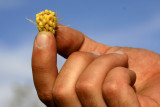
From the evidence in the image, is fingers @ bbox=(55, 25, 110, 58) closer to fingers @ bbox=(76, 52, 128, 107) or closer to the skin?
the skin

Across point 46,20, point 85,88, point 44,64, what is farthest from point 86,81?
point 46,20

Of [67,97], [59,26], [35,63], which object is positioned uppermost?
[59,26]

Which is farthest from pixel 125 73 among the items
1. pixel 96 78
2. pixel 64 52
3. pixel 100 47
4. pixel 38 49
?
pixel 100 47

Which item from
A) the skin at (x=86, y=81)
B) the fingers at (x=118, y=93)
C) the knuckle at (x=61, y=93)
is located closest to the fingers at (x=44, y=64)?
the skin at (x=86, y=81)

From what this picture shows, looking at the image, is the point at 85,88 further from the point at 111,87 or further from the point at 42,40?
the point at 42,40

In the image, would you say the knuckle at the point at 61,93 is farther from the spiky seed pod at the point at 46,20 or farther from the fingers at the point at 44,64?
the spiky seed pod at the point at 46,20

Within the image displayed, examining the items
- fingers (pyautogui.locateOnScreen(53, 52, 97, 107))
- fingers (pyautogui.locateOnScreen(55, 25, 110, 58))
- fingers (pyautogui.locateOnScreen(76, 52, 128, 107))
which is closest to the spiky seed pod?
fingers (pyautogui.locateOnScreen(55, 25, 110, 58))

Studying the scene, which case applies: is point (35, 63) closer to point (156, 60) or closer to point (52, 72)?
point (52, 72)
